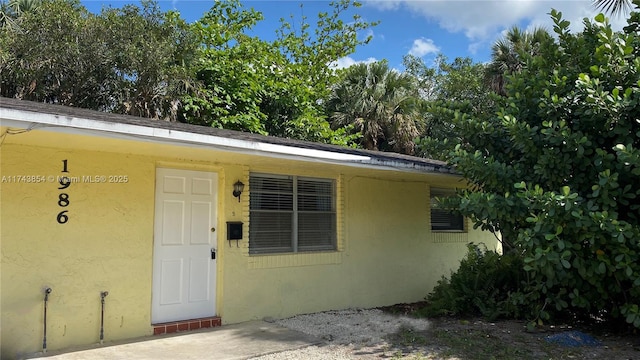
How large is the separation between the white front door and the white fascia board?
1.21m

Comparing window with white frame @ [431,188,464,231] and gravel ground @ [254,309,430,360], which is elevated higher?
window with white frame @ [431,188,464,231]

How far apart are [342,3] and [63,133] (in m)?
17.8

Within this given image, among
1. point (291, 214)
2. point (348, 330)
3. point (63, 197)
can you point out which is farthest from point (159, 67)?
point (348, 330)

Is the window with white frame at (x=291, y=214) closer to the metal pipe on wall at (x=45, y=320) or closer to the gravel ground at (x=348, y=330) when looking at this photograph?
the gravel ground at (x=348, y=330)

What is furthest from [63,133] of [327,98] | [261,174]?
[327,98]

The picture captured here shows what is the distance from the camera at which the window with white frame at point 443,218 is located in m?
10.0

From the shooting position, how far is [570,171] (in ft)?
19.7

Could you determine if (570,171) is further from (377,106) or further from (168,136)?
(377,106)

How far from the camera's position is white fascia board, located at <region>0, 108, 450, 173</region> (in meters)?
4.13

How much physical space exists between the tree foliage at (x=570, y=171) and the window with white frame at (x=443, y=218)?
9.88ft

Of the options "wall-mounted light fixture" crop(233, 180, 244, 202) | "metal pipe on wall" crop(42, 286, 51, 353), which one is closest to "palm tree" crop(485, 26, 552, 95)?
"wall-mounted light fixture" crop(233, 180, 244, 202)

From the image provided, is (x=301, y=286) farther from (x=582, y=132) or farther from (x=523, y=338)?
(x=582, y=132)

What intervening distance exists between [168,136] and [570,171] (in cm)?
482

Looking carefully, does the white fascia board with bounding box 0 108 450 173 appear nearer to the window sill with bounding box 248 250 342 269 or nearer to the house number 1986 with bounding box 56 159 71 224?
the house number 1986 with bounding box 56 159 71 224
